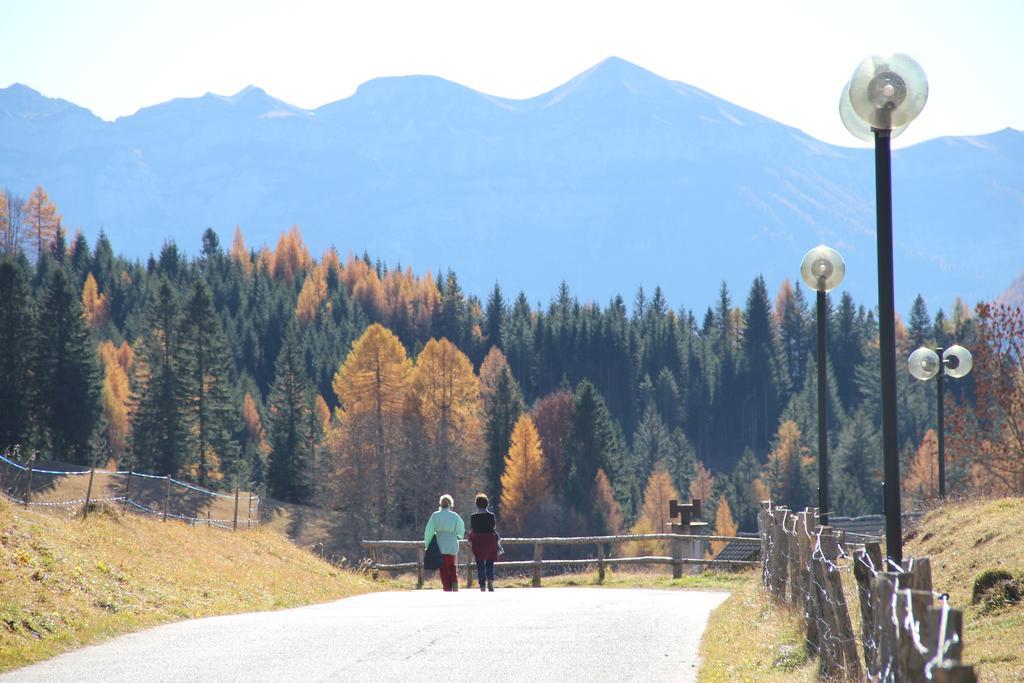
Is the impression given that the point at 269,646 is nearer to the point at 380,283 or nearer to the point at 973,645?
the point at 973,645

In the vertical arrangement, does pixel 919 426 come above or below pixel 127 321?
below

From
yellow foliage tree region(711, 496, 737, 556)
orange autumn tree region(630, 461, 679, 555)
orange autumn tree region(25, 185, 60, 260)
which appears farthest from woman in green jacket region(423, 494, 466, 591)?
orange autumn tree region(25, 185, 60, 260)

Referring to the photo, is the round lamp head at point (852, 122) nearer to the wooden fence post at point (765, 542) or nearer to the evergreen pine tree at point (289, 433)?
the wooden fence post at point (765, 542)

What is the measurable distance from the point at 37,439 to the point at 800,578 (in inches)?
2892

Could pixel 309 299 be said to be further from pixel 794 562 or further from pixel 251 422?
pixel 794 562

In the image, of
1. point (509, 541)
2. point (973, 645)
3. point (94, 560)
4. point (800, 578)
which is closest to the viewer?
point (973, 645)

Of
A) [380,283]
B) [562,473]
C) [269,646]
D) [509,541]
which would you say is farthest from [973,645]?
[380,283]

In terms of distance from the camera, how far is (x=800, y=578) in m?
12.1

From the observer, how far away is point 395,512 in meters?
83.9

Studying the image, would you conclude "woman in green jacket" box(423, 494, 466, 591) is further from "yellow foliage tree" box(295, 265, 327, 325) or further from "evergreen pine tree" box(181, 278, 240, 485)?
"yellow foliage tree" box(295, 265, 327, 325)

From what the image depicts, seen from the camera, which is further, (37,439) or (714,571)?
(37,439)

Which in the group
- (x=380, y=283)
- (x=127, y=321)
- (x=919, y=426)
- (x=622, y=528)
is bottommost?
(x=622, y=528)

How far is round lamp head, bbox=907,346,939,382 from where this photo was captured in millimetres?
24609

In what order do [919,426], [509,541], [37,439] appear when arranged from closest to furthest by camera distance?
[509,541] < [37,439] < [919,426]
